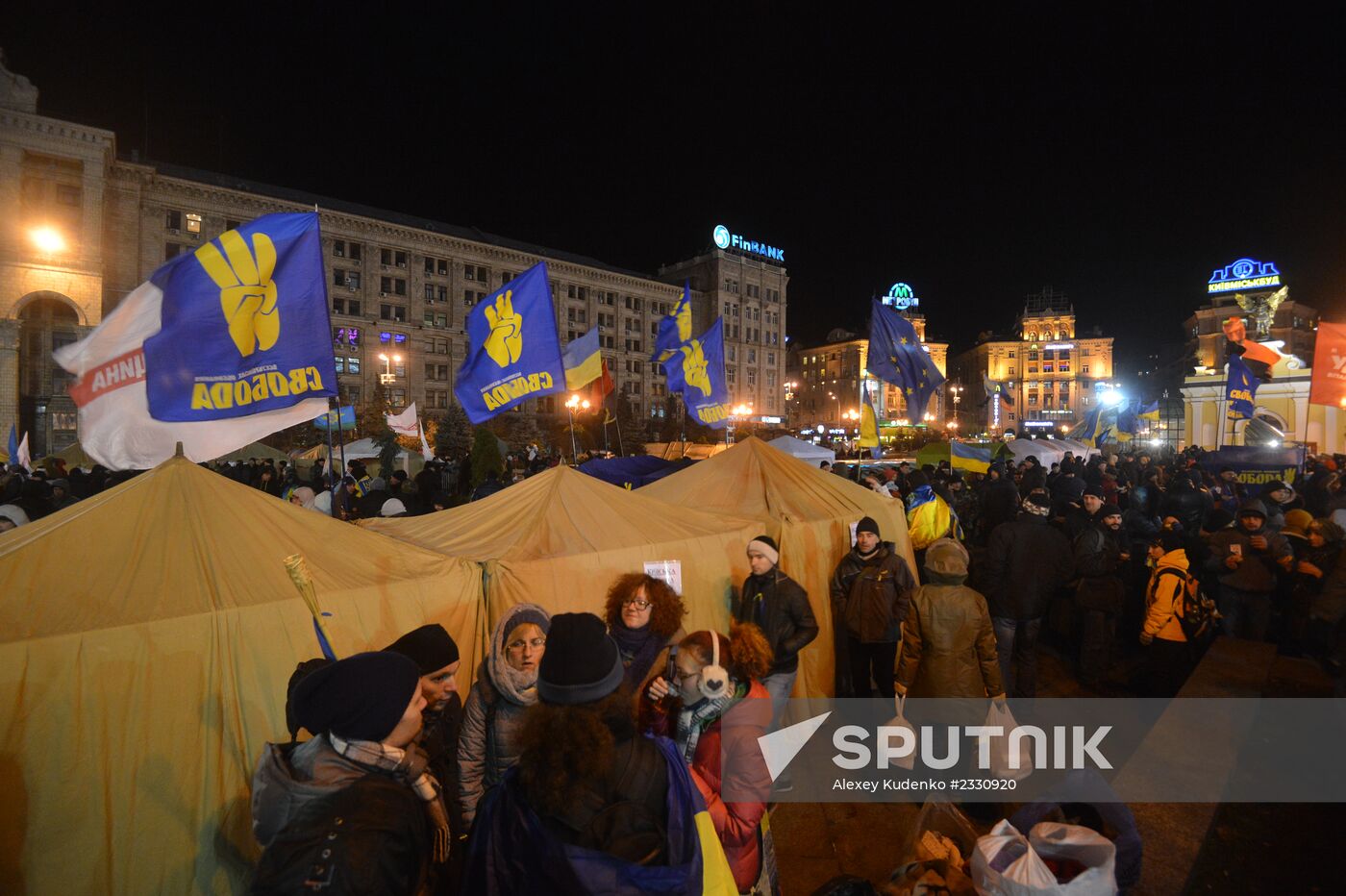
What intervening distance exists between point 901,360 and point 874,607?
792cm

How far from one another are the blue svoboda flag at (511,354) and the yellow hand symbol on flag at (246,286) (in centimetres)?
277

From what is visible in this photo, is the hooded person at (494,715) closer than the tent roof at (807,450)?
Yes

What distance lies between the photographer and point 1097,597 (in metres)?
6.17

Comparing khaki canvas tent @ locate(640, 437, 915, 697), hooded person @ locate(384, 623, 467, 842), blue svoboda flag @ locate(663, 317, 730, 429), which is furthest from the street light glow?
hooded person @ locate(384, 623, 467, 842)

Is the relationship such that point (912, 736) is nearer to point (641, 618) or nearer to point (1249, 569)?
point (641, 618)

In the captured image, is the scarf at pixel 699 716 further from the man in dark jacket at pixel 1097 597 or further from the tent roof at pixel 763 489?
the man in dark jacket at pixel 1097 597

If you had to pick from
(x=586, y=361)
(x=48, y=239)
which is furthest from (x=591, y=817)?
(x=48, y=239)

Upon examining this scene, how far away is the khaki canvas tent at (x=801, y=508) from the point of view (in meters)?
6.29

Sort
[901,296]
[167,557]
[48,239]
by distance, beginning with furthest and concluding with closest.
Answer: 1. [901,296]
2. [48,239]
3. [167,557]

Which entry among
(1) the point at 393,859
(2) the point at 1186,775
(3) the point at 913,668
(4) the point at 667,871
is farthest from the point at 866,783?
(1) the point at 393,859

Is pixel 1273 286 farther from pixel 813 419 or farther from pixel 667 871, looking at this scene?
pixel 667 871

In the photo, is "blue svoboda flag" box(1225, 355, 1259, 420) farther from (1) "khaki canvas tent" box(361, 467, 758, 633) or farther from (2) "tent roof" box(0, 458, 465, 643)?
(2) "tent roof" box(0, 458, 465, 643)

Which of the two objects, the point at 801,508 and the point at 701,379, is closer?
the point at 801,508

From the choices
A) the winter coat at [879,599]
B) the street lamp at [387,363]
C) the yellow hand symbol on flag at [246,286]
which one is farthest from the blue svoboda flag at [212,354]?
the street lamp at [387,363]
